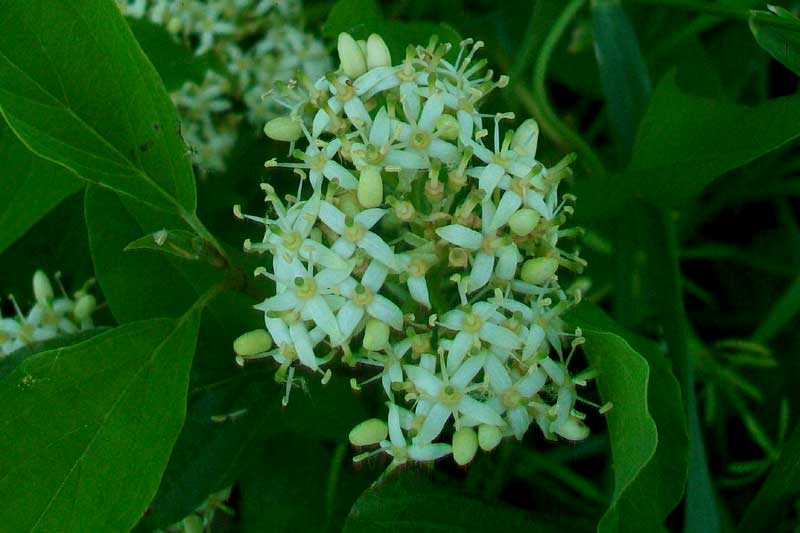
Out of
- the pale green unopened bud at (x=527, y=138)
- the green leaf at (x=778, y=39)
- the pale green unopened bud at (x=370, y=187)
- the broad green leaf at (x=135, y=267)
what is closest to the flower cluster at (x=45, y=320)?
the broad green leaf at (x=135, y=267)

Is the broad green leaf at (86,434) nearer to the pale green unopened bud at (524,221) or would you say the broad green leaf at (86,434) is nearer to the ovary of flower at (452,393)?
the ovary of flower at (452,393)

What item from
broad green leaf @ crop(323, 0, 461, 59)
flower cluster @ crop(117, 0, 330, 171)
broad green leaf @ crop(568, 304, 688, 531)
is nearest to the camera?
broad green leaf @ crop(568, 304, 688, 531)

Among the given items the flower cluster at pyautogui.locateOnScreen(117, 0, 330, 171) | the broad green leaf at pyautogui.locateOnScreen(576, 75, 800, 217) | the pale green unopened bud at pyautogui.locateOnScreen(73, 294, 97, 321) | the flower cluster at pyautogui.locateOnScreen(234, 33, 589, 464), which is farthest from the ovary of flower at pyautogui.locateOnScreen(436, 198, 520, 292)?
the flower cluster at pyautogui.locateOnScreen(117, 0, 330, 171)

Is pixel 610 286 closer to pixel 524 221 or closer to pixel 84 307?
pixel 524 221

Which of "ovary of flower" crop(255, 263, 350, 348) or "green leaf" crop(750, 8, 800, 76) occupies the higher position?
"green leaf" crop(750, 8, 800, 76)

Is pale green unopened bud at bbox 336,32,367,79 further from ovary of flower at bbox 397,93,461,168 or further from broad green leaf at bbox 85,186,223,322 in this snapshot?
broad green leaf at bbox 85,186,223,322
